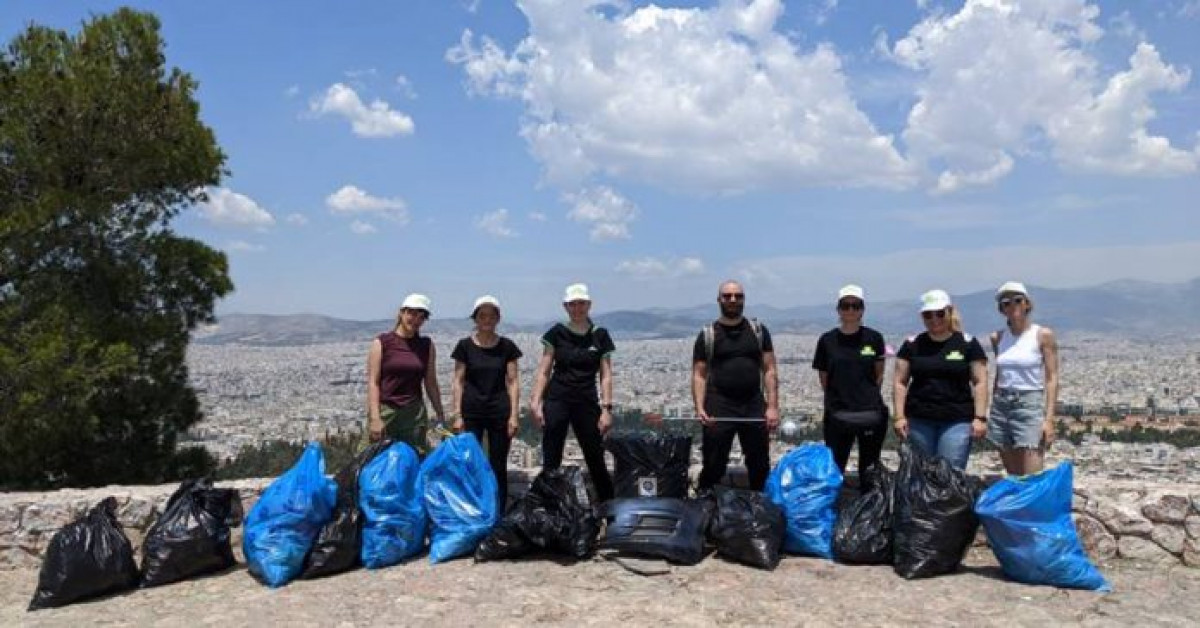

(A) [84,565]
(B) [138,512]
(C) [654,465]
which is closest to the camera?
(A) [84,565]

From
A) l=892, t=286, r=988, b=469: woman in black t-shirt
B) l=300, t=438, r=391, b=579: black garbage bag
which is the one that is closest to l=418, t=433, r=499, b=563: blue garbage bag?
l=300, t=438, r=391, b=579: black garbage bag

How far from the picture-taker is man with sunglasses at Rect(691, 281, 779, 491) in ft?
Answer: 14.6

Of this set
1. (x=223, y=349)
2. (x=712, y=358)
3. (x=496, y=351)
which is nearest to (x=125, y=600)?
(x=496, y=351)

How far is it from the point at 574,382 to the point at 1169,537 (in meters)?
3.34

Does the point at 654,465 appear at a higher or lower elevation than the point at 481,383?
lower

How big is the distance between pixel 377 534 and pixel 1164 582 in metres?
4.09

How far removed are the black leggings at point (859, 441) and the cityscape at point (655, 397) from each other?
1.07m

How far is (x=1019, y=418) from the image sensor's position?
13.8 ft

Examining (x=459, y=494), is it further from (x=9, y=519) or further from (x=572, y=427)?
(x=9, y=519)

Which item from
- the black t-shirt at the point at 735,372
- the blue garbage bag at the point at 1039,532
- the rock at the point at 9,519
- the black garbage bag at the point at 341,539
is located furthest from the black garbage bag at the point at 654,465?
the rock at the point at 9,519

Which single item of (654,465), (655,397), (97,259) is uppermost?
(97,259)

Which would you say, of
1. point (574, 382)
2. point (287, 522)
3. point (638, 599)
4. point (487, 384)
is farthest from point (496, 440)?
point (638, 599)

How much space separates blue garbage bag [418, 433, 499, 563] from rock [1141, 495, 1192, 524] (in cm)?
359

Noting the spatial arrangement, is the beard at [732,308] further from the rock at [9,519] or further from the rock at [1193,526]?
the rock at [9,519]
